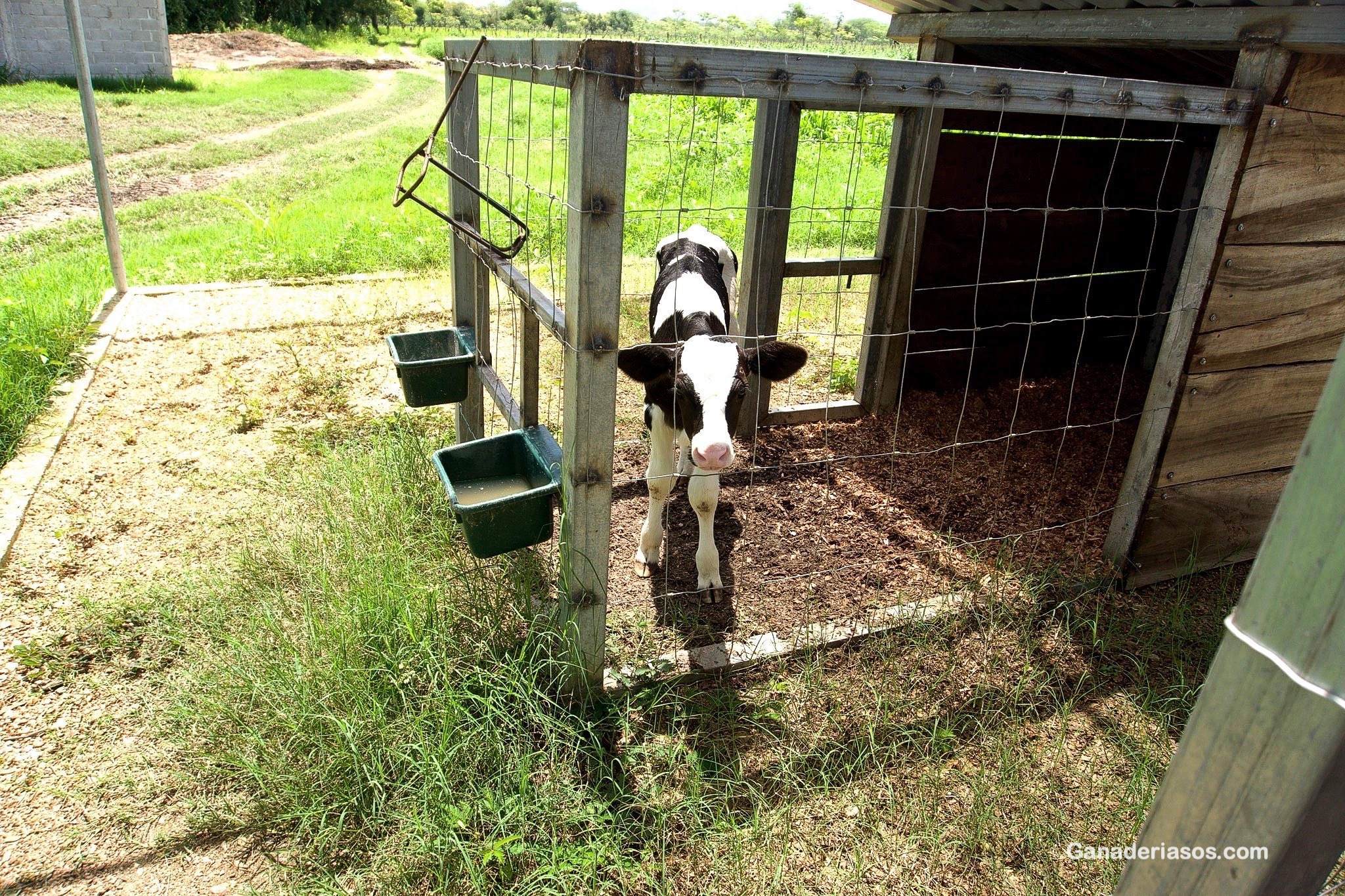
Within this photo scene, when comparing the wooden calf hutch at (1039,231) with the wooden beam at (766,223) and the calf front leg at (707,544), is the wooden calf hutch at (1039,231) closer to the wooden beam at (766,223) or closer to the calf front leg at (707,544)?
the wooden beam at (766,223)

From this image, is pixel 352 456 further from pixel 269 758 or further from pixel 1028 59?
pixel 1028 59

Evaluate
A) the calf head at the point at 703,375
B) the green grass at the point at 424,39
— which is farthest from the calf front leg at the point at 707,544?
the green grass at the point at 424,39

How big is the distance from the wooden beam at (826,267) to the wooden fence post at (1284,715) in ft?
13.7

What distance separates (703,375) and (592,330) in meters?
0.91

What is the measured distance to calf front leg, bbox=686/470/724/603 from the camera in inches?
142

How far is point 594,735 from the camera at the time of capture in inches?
103

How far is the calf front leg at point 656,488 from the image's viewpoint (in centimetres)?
374

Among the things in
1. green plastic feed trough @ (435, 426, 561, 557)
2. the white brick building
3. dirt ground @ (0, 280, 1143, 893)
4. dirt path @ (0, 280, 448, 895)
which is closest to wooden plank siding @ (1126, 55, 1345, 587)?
dirt ground @ (0, 280, 1143, 893)

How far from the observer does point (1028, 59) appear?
4.69 meters

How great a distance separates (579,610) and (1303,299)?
10.7ft

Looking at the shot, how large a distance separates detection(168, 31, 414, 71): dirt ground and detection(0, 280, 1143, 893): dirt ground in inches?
1027

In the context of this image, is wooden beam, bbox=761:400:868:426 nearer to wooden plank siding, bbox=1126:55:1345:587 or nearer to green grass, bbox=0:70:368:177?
wooden plank siding, bbox=1126:55:1345:587

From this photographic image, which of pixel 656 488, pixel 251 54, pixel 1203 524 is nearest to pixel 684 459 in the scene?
pixel 656 488

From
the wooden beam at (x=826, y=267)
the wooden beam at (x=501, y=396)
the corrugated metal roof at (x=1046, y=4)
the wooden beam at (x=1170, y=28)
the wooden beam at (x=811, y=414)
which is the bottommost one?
the wooden beam at (x=811, y=414)
